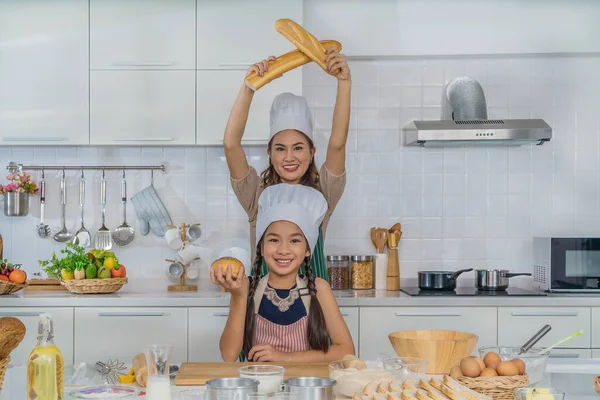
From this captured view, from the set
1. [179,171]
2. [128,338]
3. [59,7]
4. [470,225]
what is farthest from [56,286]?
[470,225]

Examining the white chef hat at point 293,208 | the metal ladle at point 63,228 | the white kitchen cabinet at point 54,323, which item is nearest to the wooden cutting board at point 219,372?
the white chef hat at point 293,208

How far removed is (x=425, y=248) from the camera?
4250 millimetres

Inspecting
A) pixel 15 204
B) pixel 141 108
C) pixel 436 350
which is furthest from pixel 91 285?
pixel 436 350

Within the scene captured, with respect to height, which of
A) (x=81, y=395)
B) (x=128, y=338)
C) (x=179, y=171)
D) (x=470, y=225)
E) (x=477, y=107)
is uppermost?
(x=477, y=107)

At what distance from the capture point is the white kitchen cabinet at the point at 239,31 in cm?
392

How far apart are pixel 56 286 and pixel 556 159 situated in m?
2.80

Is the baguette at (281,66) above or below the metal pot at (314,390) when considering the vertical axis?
above

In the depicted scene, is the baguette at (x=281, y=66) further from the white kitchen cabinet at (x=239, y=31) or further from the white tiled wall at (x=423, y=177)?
the white tiled wall at (x=423, y=177)

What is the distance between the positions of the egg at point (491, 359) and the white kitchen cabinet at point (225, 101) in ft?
7.72

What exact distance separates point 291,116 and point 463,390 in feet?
5.59

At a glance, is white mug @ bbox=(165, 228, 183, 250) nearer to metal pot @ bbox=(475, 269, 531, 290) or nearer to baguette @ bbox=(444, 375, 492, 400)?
metal pot @ bbox=(475, 269, 531, 290)

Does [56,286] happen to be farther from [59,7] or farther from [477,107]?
[477,107]

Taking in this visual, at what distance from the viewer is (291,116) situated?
3.01 metres

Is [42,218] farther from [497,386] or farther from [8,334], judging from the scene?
[497,386]
